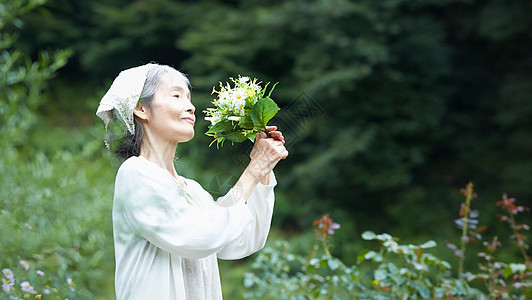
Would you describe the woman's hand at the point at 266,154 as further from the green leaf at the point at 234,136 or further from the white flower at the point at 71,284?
the white flower at the point at 71,284

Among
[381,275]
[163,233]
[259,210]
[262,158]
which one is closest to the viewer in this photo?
[163,233]

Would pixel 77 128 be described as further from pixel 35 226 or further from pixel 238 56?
pixel 35 226

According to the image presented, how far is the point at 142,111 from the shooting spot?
77.4 inches

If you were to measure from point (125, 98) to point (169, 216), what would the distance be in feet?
1.47

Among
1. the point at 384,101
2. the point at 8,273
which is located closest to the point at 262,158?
the point at 8,273

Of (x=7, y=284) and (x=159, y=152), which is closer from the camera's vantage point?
(x=159, y=152)

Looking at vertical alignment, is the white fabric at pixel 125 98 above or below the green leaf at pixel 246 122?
below

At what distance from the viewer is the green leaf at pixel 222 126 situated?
204 centimetres

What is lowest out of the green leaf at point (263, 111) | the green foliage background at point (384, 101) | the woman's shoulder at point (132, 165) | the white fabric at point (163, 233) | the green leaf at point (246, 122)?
the white fabric at point (163, 233)

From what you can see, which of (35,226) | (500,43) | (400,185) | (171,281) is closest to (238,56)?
(400,185)

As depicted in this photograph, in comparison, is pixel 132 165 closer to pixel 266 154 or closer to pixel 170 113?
pixel 170 113

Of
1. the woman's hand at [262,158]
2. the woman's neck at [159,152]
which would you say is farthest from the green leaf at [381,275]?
Answer: the woman's neck at [159,152]

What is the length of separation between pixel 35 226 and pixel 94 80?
10.8 m

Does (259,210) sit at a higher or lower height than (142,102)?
lower
